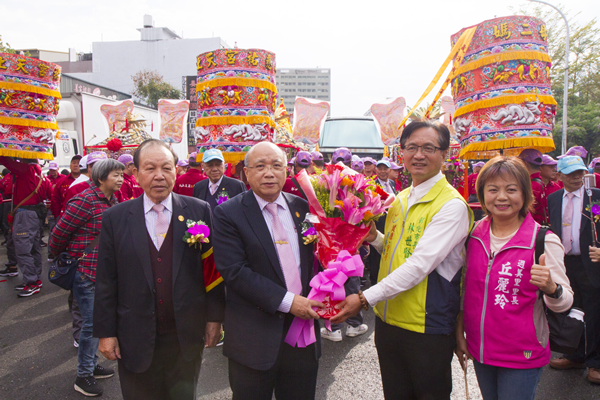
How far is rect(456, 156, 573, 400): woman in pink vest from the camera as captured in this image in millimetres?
1809

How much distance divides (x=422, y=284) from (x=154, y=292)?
1.48 m

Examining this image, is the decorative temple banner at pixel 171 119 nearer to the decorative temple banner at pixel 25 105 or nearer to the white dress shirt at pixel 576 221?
the decorative temple banner at pixel 25 105

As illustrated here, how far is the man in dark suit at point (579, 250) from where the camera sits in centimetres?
339

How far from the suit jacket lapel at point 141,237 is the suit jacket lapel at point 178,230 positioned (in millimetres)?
140

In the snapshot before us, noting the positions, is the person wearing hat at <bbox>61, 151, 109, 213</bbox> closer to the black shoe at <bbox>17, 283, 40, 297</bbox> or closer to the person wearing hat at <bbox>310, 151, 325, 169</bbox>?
the black shoe at <bbox>17, 283, 40, 297</bbox>

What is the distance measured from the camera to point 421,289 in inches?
76.9

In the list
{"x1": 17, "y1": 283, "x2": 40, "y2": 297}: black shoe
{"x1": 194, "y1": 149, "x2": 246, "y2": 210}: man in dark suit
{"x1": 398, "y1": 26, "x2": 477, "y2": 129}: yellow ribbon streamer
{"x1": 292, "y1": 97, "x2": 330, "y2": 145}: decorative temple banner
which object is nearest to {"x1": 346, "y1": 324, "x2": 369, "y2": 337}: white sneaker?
{"x1": 194, "y1": 149, "x2": 246, "y2": 210}: man in dark suit

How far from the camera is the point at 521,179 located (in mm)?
1948

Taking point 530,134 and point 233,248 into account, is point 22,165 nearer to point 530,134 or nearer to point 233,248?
point 233,248

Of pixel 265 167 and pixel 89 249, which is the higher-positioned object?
pixel 265 167

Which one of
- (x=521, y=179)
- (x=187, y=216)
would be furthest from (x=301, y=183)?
(x=521, y=179)

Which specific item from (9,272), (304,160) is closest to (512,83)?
(304,160)

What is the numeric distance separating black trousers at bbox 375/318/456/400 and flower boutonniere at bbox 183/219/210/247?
117cm

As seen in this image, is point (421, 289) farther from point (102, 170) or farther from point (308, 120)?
point (308, 120)
